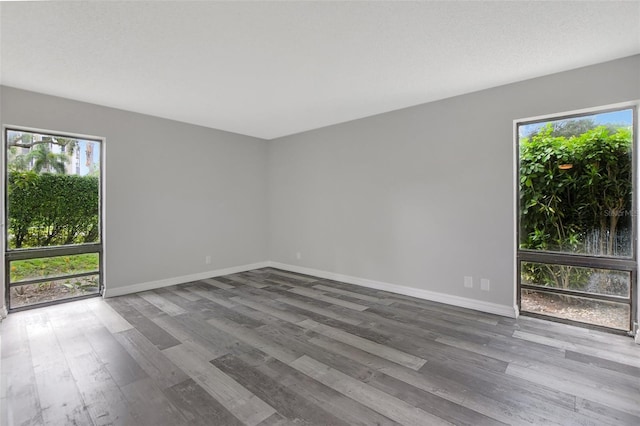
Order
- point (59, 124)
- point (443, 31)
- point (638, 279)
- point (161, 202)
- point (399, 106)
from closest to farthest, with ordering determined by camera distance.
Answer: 1. point (443, 31)
2. point (638, 279)
3. point (59, 124)
4. point (399, 106)
5. point (161, 202)

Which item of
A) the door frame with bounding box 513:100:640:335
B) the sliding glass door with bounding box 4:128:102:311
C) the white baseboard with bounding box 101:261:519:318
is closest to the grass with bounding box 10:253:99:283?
the sliding glass door with bounding box 4:128:102:311

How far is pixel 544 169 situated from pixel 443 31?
6.73 ft

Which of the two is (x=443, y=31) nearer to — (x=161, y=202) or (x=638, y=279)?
(x=638, y=279)

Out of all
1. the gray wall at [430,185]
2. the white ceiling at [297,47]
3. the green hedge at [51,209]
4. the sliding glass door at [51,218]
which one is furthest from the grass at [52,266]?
the gray wall at [430,185]

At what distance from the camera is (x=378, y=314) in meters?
3.43

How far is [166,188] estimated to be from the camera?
15.3ft

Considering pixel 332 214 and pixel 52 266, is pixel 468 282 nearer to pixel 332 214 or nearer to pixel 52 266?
pixel 332 214

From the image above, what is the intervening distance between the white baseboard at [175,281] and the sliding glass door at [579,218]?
4384mm

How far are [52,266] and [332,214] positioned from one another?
3.93m

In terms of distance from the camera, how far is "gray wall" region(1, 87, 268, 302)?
3.92 metres

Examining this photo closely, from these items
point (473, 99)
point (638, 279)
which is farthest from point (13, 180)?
point (638, 279)

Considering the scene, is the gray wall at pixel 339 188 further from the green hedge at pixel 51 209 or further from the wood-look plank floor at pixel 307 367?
the wood-look plank floor at pixel 307 367

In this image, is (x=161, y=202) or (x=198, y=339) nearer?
(x=198, y=339)

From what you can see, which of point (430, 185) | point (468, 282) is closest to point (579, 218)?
point (468, 282)
